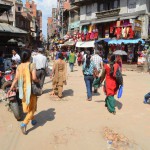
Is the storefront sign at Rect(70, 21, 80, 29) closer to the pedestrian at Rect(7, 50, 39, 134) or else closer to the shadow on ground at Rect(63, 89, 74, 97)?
the shadow on ground at Rect(63, 89, 74, 97)

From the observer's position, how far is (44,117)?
6.35m

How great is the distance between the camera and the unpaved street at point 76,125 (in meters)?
4.67

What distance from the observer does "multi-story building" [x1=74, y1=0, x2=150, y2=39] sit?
23125mm

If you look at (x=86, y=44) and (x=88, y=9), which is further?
(x=88, y=9)

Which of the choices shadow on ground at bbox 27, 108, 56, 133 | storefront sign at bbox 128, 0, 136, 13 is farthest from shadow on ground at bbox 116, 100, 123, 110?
storefront sign at bbox 128, 0, 136, 13

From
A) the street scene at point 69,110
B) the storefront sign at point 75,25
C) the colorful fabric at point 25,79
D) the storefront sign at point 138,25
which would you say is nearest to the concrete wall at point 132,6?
the storefront sign at point 138,25

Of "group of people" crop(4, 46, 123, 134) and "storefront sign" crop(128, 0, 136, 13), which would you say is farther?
"storefront sign" crop(128, 0, 136, 13)

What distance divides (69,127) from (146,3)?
2054 centimetres

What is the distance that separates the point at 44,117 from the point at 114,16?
22.0 m

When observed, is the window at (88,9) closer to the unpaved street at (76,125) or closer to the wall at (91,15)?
the wall at (91,15)

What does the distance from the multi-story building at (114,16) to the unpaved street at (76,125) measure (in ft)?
50.1

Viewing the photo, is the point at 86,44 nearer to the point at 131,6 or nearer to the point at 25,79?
the point at 131,6

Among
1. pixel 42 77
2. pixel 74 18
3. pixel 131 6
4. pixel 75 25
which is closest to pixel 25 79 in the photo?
pixel 42 77

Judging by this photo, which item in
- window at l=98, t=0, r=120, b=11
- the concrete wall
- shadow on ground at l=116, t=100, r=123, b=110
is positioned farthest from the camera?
window at l=98, t=0, r=120, b=11
